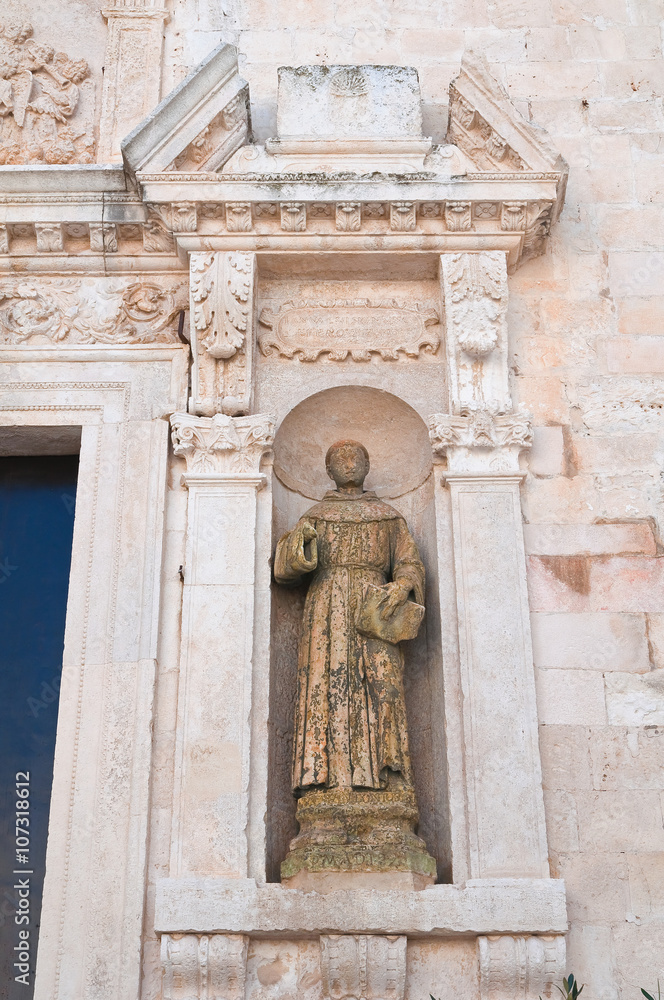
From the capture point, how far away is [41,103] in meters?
8.00

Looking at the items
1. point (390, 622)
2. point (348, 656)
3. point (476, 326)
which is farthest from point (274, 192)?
point (348, 656)

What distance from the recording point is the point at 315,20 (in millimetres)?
8266

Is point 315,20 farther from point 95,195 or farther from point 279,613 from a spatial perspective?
point 279,613

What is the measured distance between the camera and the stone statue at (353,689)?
587 centimetres

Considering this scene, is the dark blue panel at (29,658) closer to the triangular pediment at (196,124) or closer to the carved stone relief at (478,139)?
the triangular pediment at (196,124)

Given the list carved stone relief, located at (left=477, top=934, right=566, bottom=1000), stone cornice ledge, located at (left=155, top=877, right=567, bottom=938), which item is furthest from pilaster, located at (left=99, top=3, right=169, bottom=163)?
carved stone relief, located at (left=477, top=934, right=566, bottom=1000)

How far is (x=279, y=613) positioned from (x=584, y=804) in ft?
6.52

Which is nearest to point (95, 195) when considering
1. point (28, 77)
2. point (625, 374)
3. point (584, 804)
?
point (28, 77)

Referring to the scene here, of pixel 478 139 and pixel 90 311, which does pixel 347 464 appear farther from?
pixel 478 139

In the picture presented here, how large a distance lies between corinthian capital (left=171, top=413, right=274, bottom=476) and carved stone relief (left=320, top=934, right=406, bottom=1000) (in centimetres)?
257

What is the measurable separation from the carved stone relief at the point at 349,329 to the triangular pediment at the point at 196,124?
1.02 metres

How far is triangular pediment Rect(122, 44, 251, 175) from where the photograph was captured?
7.17 meters

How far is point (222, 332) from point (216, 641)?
72.9 inches

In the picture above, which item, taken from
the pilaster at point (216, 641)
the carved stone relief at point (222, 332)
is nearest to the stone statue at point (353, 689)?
the pilaster at point (216, 641)
